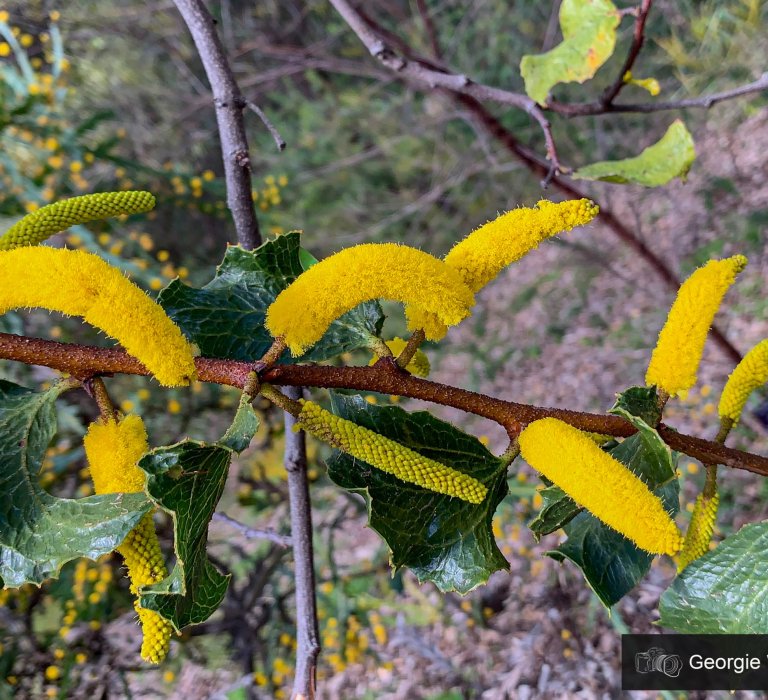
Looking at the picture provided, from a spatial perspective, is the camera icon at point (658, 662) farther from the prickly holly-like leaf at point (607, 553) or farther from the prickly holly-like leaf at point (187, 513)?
the prickly holly-like leaf at point (187, 513)

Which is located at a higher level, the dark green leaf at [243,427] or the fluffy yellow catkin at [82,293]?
the fluffy yellow catkin at [82,293]

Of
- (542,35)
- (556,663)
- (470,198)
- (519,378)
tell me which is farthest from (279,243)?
(542,35)

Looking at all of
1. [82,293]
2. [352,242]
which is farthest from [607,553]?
[352,242]

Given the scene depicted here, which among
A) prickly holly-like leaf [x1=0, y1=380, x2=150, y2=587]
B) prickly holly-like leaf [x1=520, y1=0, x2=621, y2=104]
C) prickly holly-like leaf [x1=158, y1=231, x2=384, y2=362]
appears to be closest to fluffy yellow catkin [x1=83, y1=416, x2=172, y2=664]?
prickly holly-like leaf [x1=0, y1=380, x2=150, y2=587]

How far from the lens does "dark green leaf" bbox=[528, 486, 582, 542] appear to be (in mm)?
687

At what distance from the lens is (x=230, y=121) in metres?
0.97

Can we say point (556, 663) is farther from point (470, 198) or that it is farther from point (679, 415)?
point (470, 198)

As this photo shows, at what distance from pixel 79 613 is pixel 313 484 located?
851 mm

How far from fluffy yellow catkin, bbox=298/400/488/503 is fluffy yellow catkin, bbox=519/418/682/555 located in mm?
89

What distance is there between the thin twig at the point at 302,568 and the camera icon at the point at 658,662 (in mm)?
832

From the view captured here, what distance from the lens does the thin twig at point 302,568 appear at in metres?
0.85

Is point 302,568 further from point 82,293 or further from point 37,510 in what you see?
point 82,293

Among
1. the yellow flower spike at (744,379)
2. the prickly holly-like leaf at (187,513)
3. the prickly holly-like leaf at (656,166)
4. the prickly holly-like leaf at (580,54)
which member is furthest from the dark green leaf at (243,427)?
the prickly holly-like leaf at (580,54)

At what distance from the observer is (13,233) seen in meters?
0.61
